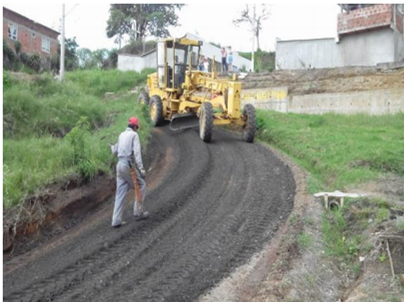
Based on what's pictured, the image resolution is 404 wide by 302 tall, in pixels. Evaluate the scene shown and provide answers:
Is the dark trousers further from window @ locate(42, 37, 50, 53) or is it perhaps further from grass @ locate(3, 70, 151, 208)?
window @ locate(42, 37, 50, 53)

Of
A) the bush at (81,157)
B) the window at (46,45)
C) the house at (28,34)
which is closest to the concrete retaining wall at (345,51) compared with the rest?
the bush at (81,157)

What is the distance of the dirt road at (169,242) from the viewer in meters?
6.34

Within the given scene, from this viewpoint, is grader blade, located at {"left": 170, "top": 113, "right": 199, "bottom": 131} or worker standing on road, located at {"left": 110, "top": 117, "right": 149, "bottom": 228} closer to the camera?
worker standing on road, located at {"left": 110, "top": 117, "right": 149, "bottom": 228}

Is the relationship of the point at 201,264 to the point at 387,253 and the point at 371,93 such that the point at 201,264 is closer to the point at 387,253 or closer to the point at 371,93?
the point at 387,253

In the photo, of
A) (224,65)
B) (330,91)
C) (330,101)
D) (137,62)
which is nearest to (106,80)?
(224,65)

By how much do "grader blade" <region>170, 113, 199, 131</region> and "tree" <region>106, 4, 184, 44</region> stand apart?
32614 millimetres

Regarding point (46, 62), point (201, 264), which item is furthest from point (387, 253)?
point (46, 62)

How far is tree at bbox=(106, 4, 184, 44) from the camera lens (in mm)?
48094

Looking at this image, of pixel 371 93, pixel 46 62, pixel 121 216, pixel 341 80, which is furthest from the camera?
pixel 46 62

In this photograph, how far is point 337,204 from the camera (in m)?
9.52

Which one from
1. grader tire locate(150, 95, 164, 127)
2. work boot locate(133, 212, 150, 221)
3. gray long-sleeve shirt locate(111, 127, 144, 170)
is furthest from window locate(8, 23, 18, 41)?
work boot locate(133, 212, 150, 221)

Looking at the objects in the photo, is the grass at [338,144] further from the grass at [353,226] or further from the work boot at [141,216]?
the work boot at [141,216]

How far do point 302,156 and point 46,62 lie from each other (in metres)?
26.9

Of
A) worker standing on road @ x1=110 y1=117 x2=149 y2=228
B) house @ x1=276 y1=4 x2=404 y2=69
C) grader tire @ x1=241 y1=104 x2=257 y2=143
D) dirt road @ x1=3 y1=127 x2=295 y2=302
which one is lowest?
dirt road @ x1=3 y1=127 x2=295 y2=302
